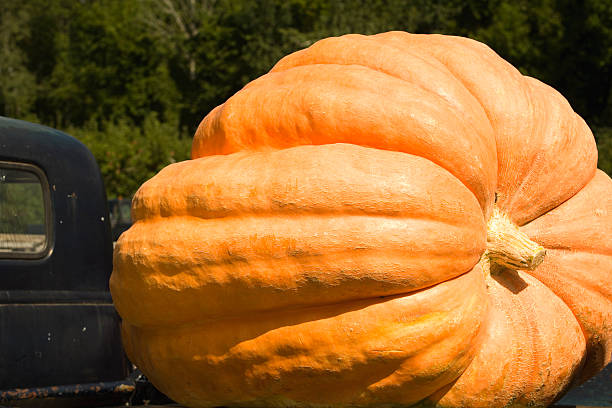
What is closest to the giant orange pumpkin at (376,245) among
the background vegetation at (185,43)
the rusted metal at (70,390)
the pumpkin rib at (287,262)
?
the pumpkin rib at (287,262)

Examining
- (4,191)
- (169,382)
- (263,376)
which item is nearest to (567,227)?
(263,376)

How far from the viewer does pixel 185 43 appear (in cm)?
3778

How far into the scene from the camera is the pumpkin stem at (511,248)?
2.40 meters

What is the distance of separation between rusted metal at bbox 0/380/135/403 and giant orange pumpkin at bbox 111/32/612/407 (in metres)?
0.19

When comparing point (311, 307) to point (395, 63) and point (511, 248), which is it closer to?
point (511, 248)

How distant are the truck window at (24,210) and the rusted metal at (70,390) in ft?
1.67

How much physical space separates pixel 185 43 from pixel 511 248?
36866 mm

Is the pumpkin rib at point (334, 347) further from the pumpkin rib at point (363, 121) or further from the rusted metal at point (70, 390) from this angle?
the rusted metal at point (70, 390)

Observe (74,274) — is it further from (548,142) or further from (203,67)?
(203,67)

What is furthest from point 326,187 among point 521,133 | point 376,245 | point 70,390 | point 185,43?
point 185,43

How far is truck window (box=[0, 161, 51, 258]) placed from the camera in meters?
2.92

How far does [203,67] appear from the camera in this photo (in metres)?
37.1

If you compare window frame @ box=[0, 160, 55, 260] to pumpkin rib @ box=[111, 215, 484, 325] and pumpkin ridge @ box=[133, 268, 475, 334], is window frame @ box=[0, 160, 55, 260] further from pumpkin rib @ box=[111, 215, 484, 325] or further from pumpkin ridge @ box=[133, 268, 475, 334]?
pumpkin ridge @ box=[133, 268, 475, 334]

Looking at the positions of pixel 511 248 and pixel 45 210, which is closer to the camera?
pixel 511 248
